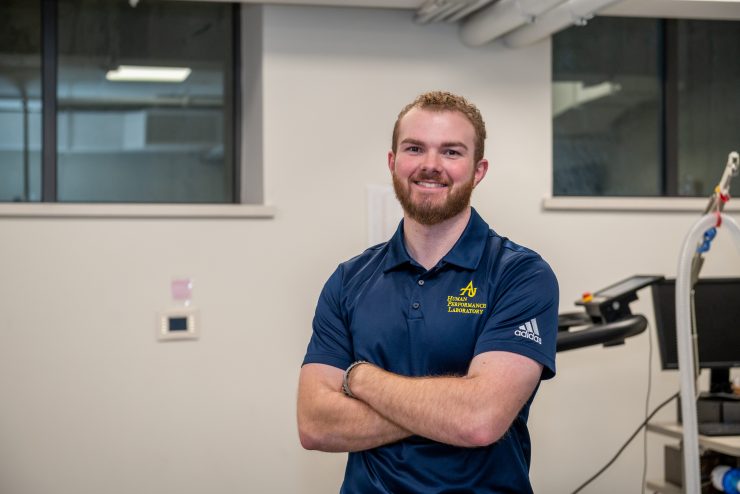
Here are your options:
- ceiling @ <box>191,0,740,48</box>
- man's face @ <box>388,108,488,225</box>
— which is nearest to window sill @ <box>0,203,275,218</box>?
ceiling @ <box>191,0,740,48</box>

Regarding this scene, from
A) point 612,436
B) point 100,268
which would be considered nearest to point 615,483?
point 612,436

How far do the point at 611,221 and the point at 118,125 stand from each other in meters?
2.08

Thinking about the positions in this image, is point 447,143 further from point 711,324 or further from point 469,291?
point 711,324

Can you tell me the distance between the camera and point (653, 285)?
3.37 meters

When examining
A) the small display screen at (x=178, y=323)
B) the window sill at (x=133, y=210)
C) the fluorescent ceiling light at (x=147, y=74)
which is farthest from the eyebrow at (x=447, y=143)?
the fluorescent ceiling light at (x=147, y=74)

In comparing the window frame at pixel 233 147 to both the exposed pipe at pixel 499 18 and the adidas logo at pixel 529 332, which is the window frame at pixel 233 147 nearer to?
the exposed pipe at pixel 499 18

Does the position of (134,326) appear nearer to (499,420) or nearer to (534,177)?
(534,177)

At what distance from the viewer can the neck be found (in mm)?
1971

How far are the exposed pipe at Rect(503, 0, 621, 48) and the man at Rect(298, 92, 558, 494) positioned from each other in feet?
4.81

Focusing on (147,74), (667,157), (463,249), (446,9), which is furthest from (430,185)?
(667,157)

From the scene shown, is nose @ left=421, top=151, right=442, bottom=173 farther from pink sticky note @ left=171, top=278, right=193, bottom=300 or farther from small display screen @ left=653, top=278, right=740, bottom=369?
pink sticky note @ left=171, top=278, right=193, bottom=300

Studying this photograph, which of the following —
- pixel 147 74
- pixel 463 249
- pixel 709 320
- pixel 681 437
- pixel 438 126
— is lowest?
pixel 681 437

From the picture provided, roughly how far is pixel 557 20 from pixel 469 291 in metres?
1.87

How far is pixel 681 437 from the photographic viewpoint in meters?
3.15
